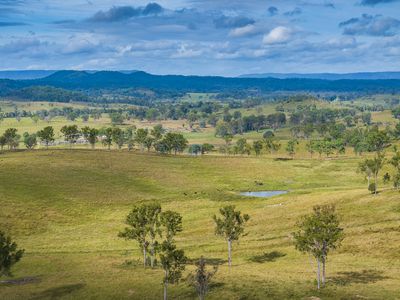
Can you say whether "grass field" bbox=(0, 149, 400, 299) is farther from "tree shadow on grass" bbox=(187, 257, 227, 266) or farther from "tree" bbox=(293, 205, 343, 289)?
A: "tree" bbox=(293, 205, 343, 289)

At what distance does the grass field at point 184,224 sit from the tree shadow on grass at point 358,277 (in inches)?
5.5

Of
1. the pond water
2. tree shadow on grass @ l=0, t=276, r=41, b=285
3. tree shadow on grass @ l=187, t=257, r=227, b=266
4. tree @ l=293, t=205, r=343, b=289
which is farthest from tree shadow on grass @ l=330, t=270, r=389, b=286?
the pond water

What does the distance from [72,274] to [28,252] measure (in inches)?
840

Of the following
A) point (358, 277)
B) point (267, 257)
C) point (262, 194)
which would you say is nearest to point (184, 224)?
point (267, 257)

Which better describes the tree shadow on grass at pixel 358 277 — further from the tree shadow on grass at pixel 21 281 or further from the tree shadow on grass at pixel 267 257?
the tree shadow on grass at pixel 21 281

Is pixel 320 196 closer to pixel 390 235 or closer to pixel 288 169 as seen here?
pixel 390 235

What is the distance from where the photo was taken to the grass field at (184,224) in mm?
66375

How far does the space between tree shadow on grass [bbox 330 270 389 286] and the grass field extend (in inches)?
5.5

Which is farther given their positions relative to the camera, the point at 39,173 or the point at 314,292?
the point at 39,173

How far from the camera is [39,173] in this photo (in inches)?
6083

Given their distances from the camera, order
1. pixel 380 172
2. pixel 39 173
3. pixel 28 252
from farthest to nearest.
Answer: pixel 380 172 < pixel 39 173 < pixel 28 252

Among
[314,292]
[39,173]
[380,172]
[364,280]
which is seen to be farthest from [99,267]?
[380,172]

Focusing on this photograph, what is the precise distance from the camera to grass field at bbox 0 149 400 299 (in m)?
66.4

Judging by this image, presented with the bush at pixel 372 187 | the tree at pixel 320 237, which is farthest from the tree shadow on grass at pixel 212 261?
the bush at pixel 372 187
